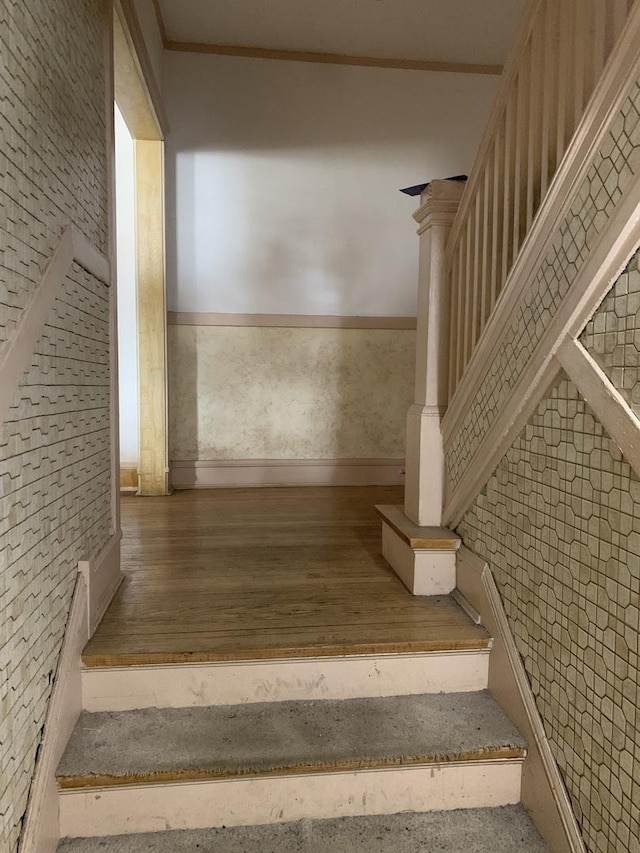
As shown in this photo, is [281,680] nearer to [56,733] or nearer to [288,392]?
[56,733]

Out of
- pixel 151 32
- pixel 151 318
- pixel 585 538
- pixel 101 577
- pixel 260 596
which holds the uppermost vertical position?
pixel 151 32

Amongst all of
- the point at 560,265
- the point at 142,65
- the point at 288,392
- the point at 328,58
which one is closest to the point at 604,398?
the point at 560,265

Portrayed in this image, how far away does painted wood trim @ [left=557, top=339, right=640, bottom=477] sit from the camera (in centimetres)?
109

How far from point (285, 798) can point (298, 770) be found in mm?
88

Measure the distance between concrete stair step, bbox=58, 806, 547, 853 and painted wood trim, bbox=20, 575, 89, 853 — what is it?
0.40 ft

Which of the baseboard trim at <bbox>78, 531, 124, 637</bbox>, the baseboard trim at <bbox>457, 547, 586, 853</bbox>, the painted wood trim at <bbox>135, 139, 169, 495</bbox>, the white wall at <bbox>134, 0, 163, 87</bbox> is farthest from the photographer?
the painted wood trim at <bbox>135, 139, 169, 495</bbox>

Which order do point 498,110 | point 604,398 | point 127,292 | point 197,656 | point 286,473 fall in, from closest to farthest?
point 604,398, point 197,656, point 498,110, point 127,292, point 286,473

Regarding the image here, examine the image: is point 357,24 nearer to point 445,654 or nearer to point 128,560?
point 128,560

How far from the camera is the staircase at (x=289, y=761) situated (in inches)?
53.6

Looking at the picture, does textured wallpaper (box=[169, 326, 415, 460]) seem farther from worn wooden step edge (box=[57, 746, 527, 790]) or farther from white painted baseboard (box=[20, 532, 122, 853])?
worn wooden step edge (box=[57, 746, 527, 790])

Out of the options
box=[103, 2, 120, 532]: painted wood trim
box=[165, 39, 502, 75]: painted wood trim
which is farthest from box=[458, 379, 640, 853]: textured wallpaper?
box=[165, 39, 502, 75]: painted wood trim

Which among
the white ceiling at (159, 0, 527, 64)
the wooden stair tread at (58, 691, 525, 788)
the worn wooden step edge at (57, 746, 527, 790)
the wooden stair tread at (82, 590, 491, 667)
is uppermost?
the white ceiling at (159, 0, 527, 64)

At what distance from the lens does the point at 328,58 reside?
373 centimetres

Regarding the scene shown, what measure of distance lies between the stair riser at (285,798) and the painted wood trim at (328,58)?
154 inches
